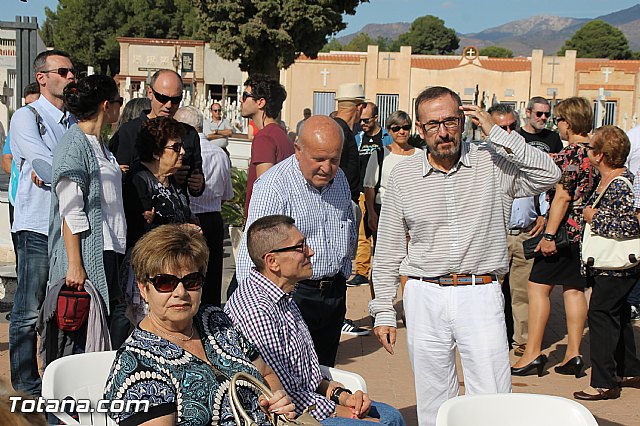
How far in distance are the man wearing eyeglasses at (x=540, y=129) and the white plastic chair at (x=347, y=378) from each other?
4.01 metres

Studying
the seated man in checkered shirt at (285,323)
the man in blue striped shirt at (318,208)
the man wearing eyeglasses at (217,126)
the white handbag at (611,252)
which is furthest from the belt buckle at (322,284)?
the man wearing eyeglasses at (217,126)

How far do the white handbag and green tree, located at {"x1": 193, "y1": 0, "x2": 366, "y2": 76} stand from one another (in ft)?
90.3

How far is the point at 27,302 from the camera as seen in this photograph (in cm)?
497

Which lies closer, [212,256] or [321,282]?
[321,282]

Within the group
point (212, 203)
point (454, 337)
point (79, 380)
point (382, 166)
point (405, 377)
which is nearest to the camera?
point (79, 380)

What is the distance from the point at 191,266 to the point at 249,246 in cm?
64

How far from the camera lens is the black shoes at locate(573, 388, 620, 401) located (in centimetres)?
602

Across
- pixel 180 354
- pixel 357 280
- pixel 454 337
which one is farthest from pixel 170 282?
pixel 357 280

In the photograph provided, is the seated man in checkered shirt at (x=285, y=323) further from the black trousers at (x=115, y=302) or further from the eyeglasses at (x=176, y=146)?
the eyeglasses at (x=176, y=146)

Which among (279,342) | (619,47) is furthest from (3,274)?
(619,47)

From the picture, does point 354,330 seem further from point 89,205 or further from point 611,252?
point 89,205

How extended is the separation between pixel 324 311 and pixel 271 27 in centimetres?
2967

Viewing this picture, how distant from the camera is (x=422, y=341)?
4312 mm

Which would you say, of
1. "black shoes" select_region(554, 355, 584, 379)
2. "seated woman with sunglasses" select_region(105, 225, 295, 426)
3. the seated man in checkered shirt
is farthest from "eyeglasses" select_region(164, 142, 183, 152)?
"black shoes" select_region(554, 355, 584, 379)
